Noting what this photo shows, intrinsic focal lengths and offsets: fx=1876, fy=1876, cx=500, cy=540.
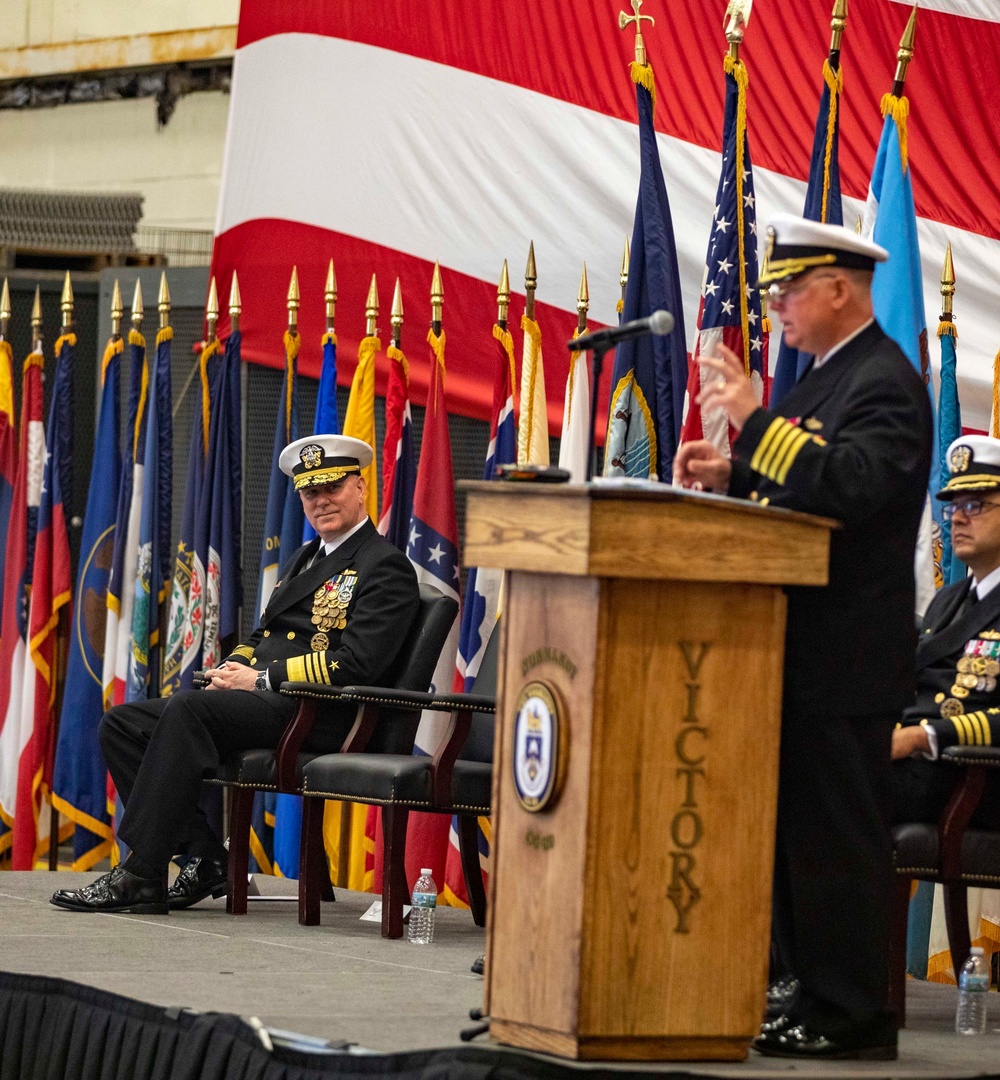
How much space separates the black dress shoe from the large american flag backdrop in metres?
2.55

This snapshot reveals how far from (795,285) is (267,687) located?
2.35m

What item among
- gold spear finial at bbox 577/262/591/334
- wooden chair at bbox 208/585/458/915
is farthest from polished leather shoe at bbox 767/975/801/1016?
gold spear finial at bbox 577/262/591/334

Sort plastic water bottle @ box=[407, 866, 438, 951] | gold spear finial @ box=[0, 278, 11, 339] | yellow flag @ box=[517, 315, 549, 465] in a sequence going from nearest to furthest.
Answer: plastic water bottle @ box=[407, 866, 438, 951]
yellow flag @ box=[517, 315, 549, 465]
gold spear finial @ box=[0, 278, 11, 339]

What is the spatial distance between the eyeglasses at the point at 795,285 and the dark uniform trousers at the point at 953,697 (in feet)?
3.34

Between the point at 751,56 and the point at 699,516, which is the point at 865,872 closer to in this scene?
the point at 699,516

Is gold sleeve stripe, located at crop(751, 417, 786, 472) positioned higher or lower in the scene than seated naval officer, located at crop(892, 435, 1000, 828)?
higher

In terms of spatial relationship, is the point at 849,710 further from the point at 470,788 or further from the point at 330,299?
the point at 330,299

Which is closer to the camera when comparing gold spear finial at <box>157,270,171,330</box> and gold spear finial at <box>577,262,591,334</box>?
gold spear finial at <box>577,262,591,334</box>

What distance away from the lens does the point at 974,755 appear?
11.2ft

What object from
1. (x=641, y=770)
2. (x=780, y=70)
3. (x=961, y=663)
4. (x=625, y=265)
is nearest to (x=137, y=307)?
(x=625, y=265)

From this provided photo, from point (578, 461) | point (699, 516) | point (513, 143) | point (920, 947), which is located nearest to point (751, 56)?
point (513, 143)

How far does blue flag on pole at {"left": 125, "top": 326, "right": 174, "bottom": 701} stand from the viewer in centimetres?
625

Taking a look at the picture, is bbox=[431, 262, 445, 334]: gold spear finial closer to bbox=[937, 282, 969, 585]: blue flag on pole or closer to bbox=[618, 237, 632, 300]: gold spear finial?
bbox=[618, 237, 632, 300]: gold spear finial

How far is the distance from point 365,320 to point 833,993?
3973mm
